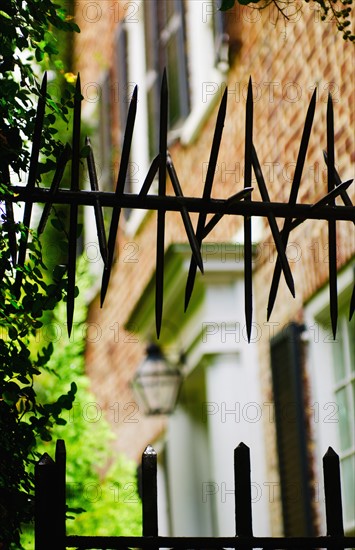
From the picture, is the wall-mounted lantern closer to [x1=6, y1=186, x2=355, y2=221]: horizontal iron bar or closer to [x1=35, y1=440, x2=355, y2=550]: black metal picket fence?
[x1=6, y1=186, x2=355, y2=221]: horizontal iron bar

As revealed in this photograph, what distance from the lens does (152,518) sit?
235 cm

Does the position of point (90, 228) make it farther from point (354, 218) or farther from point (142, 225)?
point (354, 218)

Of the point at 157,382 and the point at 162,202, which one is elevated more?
the point at 157,382

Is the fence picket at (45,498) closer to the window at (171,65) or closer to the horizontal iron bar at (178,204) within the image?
the horizontal iron bar at (178,204)

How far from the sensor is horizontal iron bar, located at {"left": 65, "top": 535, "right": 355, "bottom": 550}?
2291mm

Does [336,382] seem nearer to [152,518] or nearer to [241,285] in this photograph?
[241,285]

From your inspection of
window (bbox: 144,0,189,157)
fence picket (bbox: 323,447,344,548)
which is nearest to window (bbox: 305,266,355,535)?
window (bbox: 144,0,189,157)

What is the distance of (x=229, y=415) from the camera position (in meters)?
7.77

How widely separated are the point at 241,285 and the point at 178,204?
17.7 ft

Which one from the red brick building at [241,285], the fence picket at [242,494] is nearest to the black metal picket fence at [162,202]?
the fence picket at [242,494]

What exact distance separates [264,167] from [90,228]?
5.69m

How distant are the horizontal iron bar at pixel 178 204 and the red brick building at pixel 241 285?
349cm


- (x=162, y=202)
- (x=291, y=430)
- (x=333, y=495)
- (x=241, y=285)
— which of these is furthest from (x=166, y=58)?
(x=333, y=495)

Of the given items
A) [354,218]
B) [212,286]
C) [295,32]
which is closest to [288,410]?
[212,286]
